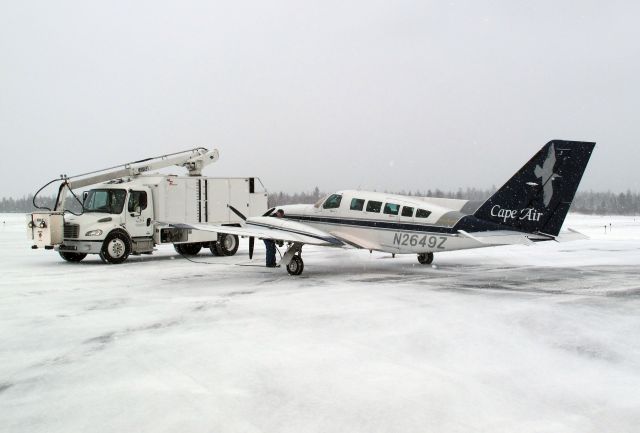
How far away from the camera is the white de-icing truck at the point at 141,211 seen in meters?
20.0

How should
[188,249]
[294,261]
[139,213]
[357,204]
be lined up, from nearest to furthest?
[294,261] < [357,204] < [139,213] < [188,249]

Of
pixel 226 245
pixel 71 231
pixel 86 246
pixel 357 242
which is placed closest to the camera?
pixel 357 242

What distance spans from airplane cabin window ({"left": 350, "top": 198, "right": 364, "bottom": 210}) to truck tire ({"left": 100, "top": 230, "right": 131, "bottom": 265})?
28.9 ft

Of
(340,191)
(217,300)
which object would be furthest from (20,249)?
(217,300)

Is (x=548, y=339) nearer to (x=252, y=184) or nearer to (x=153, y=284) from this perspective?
(x=153, y=284)

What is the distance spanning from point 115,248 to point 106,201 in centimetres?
190

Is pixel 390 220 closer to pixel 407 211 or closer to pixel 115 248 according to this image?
pixel 407 211

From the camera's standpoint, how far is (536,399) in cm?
598

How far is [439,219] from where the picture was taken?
16.4 metres

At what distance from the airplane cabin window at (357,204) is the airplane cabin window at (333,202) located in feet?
1.72

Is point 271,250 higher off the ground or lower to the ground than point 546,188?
lower

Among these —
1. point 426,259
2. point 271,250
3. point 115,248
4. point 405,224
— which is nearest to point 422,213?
point 405,224

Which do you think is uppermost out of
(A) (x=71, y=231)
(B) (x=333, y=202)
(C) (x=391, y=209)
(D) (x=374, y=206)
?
(B) (x=333, y=202)

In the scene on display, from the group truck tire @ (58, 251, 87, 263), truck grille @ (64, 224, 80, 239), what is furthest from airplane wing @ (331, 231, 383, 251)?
truck tire @ (58, 251, 87, 263)
